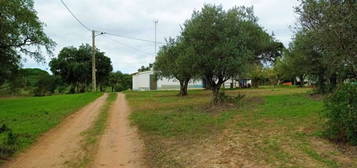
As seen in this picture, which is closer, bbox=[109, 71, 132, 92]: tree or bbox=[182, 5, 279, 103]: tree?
bbox=[182, 5, 279, 103]: tree

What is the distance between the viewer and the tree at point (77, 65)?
4784 centimetres

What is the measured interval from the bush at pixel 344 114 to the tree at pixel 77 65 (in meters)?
46.7

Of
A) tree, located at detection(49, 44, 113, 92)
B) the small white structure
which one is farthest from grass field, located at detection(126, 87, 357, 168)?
tree, located at detection(49, 44, 113, 92)

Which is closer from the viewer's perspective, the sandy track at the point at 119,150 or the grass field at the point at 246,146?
the grass field at the point at 246,146

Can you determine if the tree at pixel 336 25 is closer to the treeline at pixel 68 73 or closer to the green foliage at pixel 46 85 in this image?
the treeline at pixel 68 73

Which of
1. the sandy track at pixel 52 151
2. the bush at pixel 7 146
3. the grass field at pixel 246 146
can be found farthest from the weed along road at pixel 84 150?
the grass field at pixel 246 146

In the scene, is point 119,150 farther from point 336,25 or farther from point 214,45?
point 214,45

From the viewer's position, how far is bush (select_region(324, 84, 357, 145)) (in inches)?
220

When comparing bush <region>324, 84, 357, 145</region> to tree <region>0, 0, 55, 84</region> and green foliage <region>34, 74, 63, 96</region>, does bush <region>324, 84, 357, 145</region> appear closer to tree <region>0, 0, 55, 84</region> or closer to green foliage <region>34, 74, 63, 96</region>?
tree <region>0, 0, 55, 84</region>

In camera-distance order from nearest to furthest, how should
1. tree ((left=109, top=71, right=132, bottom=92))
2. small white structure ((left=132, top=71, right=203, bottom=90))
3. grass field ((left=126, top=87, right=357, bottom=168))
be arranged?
grass field ((left=126, top=87, right=357, bottom=168))
small white structure ((left=132, top=71, right=203, bottom=90))
tree ((left=109, top=71, right=132, bottom=92))

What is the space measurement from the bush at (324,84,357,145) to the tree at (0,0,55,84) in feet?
26.9

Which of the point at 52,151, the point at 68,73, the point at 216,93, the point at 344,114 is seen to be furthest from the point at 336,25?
the point at 68,73

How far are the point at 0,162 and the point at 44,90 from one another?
4505 cm

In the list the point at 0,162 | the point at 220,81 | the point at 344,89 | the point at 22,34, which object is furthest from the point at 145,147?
the point at 220,81
